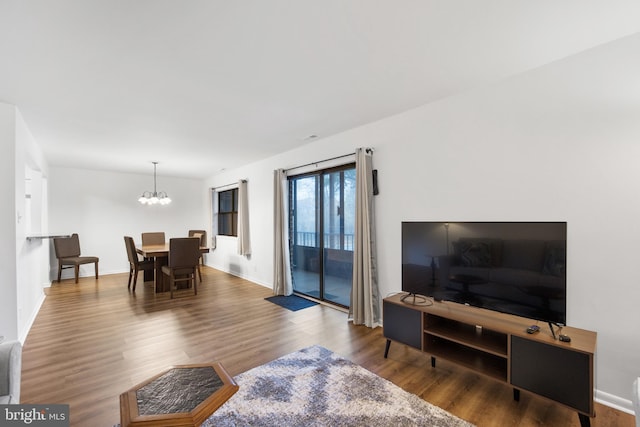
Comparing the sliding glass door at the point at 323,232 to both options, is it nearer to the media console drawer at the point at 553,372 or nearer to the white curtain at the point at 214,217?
the media console drawer at the point at 553,372

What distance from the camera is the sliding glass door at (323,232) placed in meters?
4.05

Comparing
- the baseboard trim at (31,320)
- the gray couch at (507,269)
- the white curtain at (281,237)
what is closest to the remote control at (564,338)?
the gray couch at (507,269)

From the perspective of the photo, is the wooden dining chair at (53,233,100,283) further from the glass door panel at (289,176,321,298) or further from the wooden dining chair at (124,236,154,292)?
the glass door panel at (289,176,321,298)

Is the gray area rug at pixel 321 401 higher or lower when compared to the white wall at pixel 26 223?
lower

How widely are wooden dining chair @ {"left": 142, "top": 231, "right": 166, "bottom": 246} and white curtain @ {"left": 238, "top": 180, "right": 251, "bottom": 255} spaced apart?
2221 mm

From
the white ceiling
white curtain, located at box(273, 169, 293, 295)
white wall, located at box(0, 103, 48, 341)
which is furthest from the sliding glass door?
white wall, located at box(0, 103, 48, 341)

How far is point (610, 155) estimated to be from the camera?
195cm

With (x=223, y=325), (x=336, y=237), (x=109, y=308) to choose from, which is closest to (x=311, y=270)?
(x=336, y=237)

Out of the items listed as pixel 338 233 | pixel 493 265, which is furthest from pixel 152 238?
pixel 493 265

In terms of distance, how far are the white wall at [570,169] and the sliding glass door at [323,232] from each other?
1.12m

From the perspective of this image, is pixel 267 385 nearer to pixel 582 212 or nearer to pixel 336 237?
pixel 336 237

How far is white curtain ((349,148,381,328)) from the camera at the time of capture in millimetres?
3381

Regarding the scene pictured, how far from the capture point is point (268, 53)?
2023 mm

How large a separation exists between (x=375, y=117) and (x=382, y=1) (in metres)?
1.80
